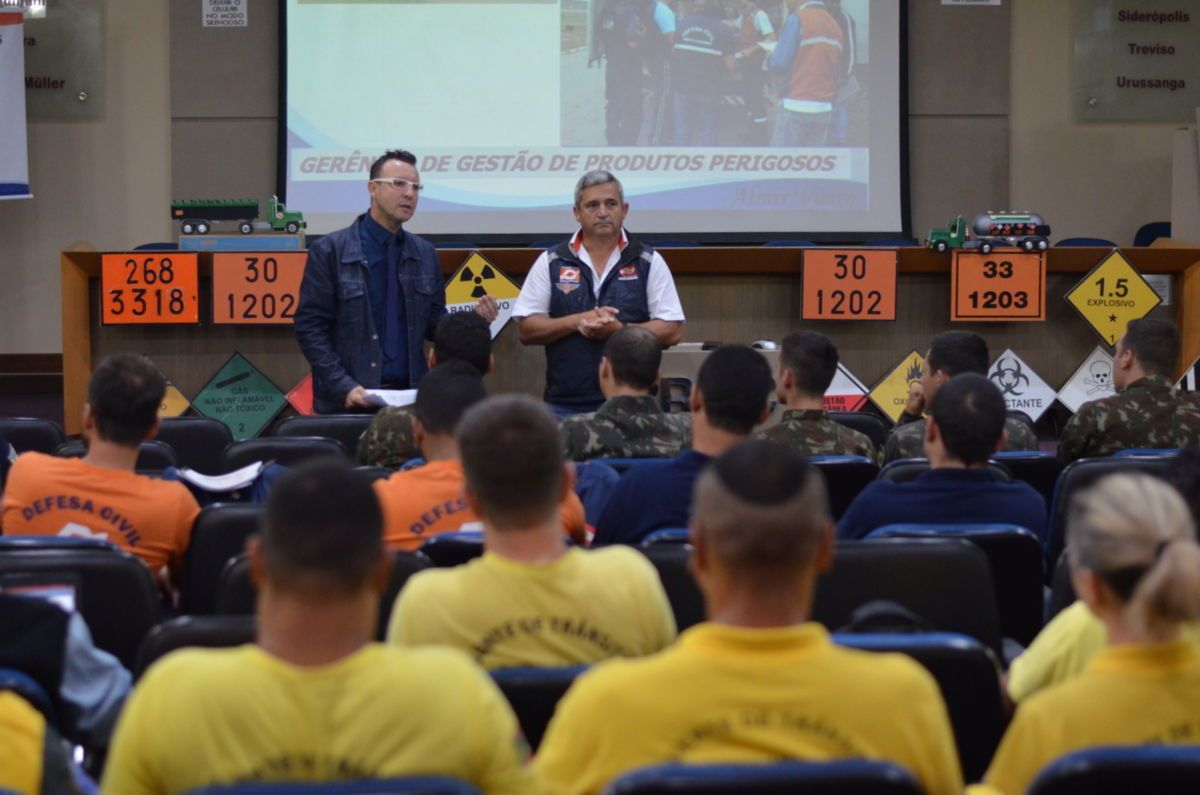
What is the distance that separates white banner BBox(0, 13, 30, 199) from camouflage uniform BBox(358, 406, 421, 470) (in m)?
5.37

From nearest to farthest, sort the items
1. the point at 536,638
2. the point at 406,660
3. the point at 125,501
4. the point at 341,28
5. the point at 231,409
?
1. the point at 406,660
2. the point at 536,638
3. the point at 125,501
4. the point at 231,409
5. the point at 341,28

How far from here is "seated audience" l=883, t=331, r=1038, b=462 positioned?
4016 millimetres

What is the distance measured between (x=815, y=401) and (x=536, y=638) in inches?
80.0

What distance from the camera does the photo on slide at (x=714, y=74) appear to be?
8445 millimetres

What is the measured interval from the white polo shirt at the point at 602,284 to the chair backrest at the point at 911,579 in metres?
2.87

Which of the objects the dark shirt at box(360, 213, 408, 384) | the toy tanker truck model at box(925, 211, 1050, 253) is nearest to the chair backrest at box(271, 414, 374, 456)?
the dark shirt at box(360, 213, 408, 384)

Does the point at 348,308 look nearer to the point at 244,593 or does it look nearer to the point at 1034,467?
the point at 1034,467

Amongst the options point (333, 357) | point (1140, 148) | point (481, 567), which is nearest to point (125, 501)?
point (481, 567)

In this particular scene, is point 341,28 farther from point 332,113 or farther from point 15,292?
point 15,292

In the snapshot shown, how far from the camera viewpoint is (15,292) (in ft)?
28.6

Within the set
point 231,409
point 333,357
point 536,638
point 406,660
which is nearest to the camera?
point 406,660

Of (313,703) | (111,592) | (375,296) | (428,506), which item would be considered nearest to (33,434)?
(375,296)

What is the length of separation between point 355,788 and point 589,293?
3987 millimetres

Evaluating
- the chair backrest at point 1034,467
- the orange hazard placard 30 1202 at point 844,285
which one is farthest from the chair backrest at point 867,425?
the orange hazard placard 30 1202 at point 844,285
